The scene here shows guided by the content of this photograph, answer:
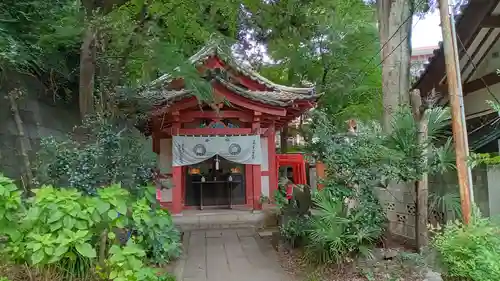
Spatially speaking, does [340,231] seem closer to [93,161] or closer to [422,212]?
[422,212]

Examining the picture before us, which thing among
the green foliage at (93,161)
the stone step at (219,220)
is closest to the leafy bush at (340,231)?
the green foliage at (93,161)

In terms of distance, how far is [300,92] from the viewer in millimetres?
11188

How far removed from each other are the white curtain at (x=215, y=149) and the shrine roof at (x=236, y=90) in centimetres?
117

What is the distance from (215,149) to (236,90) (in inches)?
66.7

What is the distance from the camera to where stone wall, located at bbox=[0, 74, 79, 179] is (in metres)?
7.07

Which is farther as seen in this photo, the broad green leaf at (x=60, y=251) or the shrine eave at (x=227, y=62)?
the shrine eave at (x=227, y=62)

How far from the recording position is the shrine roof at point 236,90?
953 centimetres

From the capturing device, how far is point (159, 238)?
6.15 m

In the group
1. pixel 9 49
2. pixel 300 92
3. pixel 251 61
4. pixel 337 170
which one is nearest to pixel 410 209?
pixel 337 170

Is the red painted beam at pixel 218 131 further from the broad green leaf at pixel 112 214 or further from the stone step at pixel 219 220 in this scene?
the broad green leaf at pixel 112 214

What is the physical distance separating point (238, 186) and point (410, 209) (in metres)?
5.57

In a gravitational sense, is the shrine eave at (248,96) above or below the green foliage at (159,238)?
above

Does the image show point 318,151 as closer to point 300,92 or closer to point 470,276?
point 470,276

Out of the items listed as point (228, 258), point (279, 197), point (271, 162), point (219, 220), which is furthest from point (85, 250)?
point (271, 162)
